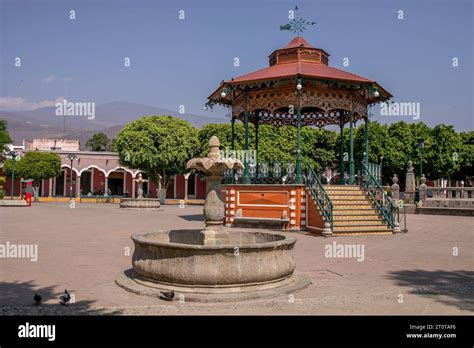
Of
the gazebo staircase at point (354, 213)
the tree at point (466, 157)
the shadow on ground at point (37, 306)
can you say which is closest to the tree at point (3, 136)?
the gazebo staircase at point (354, 213)

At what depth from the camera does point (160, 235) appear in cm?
923

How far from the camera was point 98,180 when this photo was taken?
57875 mm

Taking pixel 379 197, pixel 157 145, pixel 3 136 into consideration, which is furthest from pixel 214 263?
pixel 3 136

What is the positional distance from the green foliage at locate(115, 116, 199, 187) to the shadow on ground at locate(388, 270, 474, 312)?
33.3 m

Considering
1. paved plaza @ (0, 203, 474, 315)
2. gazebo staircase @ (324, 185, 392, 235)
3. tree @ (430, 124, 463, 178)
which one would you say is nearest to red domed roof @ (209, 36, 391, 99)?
gazebo staircase @ (324, 185, 392, 235)

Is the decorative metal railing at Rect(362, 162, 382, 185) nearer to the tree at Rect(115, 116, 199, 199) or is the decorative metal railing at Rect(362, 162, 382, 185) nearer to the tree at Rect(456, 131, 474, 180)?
the tree at Rect(115, 116, 199, 199)

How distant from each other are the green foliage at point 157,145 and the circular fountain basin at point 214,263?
110ft

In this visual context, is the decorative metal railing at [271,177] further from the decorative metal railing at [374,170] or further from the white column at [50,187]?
the white column at [50,187]

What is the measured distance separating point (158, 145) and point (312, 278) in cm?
3435

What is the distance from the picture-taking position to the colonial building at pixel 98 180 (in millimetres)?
55531

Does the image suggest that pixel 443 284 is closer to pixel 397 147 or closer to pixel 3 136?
pixel 397 147

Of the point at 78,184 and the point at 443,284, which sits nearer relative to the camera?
the point at 443,284

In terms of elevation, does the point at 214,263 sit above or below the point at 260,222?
above

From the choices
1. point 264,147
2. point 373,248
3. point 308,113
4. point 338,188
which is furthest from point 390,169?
point 373,248
